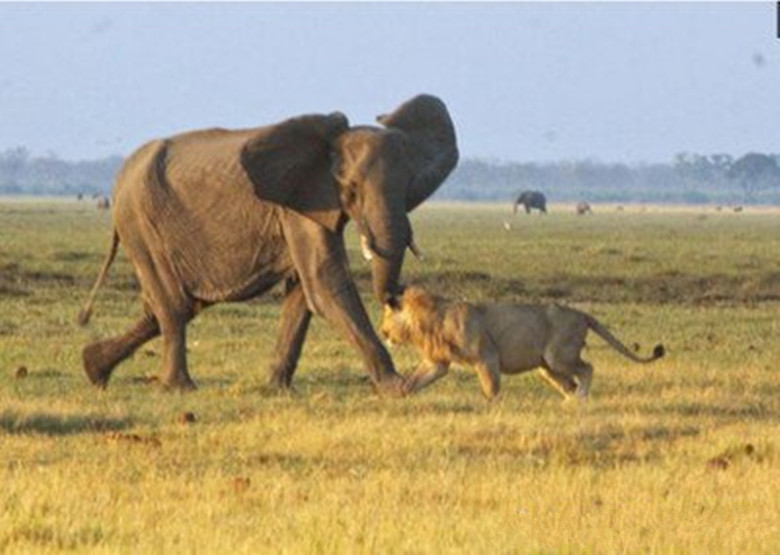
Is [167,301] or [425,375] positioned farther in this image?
[167,301]

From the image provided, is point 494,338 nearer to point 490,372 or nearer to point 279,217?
point 490,372

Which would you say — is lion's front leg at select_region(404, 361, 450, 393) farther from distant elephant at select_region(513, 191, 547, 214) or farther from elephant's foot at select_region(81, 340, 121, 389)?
distant elephant at select_region(513, 191, 547, 214)

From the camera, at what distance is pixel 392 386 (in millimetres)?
15906

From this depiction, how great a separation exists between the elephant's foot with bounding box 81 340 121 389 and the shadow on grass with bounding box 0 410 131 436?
121 inches

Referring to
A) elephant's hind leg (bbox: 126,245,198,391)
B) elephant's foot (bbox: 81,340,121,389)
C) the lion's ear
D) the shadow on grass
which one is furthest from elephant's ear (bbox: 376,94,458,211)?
the shadow on grass

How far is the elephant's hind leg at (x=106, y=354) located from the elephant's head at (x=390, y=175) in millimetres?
2156

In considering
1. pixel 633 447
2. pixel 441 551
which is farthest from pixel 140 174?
pixel 441 551

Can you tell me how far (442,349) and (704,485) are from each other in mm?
4217

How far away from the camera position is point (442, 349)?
15438 mm

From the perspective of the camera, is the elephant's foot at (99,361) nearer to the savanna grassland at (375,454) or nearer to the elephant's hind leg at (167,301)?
the savanna grassland at (375,454)

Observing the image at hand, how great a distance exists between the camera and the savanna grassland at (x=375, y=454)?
31.8ft

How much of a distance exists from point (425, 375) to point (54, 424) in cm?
293

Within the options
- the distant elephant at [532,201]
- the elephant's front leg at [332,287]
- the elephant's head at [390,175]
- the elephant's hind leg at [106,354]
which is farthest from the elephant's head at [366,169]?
the distant elephant at [532,201]

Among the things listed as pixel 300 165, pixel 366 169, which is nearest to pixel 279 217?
pixel 300 165
